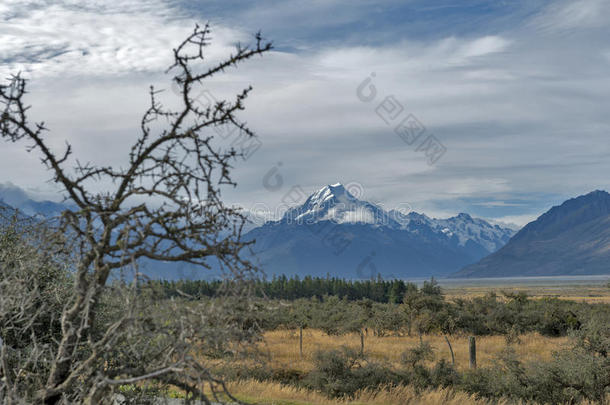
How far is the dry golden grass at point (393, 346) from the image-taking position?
25.6 m

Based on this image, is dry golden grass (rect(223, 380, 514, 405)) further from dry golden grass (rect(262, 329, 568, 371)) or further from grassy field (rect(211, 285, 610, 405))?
dry golden grass (rect(262, 329, 568, 371))

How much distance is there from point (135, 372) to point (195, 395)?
2.02 ft

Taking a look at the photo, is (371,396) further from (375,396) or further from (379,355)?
(379,355)

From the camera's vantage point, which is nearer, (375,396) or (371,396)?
(371,396)

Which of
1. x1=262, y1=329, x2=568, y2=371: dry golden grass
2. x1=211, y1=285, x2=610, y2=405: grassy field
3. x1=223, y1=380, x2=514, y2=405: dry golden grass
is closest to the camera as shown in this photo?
x1=223, y1=380, x2=514, y2=405: dry golden grass

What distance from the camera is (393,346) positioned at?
1227 inches

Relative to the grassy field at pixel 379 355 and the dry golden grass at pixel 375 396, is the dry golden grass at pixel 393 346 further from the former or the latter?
the dry golden grass at pixel 375 396

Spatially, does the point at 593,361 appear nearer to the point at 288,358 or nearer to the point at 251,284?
the point at 288,358

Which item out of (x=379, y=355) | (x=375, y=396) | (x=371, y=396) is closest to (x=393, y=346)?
A: (x=379, y=355)

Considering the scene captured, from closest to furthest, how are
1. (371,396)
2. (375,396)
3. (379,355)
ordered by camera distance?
(371,396) < (375,396) < (379,355)

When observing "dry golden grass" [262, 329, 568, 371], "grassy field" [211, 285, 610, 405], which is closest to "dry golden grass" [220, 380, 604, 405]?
"grassy field" [211, 285, 610, 405]

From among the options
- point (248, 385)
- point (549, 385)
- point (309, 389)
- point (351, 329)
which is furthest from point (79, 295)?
point (351, 329)

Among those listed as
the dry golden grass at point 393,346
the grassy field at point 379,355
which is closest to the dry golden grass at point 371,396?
the grassy field at point 379,355

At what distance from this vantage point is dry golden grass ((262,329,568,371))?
25.6 meters
